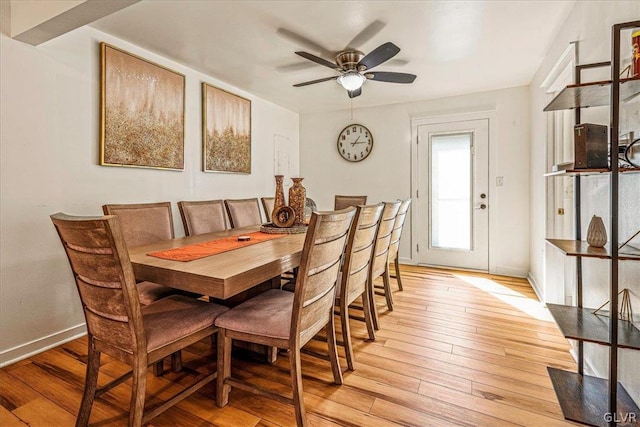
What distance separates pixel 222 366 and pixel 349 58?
2.61 metres

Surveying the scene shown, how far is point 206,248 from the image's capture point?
1.83m

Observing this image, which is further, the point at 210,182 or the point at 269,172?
the point at 269,172

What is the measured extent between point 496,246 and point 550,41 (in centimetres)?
238

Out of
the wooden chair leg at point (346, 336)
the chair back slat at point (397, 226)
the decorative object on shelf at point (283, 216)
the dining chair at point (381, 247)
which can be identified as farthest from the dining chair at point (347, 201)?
the wooden chair leg at point (346, 336)

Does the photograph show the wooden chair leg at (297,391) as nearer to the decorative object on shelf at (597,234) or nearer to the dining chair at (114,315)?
the dining chair at (114,315)

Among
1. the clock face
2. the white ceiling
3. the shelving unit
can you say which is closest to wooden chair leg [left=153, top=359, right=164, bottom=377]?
the shelving unit

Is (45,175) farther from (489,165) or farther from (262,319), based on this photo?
(489,165)

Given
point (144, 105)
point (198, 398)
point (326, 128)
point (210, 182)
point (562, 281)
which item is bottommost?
point (198, 398)

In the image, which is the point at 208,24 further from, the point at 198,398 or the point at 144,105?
the point at 198,398

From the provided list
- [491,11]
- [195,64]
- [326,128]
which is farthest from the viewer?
[326,128]

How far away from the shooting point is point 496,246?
13.5ft

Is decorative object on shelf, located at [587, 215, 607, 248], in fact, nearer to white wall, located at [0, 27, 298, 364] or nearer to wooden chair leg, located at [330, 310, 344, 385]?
wooden chair leg, located at [330, 310, 344, 385]

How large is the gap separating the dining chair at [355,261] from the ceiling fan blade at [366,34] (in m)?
1.41

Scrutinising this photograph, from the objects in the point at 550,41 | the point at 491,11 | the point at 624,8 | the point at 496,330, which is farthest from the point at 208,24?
the point at 496,330
